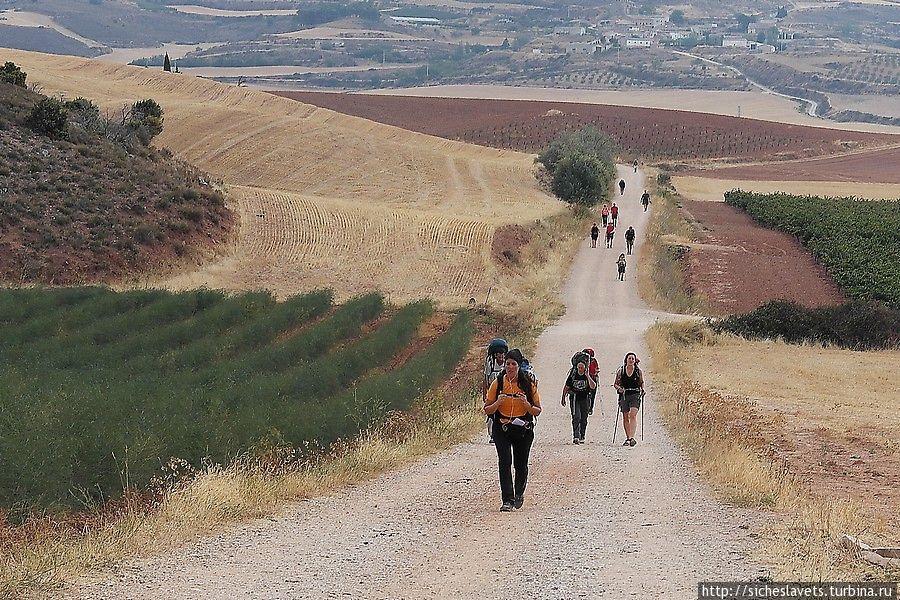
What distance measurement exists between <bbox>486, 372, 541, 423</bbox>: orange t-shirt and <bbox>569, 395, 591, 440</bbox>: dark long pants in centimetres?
574

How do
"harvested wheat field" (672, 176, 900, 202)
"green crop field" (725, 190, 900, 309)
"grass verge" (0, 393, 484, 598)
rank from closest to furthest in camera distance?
"grass verge" (0, 393, 484, 598), "green crop field" (725, 190, 900, 309), "harvested wheat field" (672, 176, 900, 202)

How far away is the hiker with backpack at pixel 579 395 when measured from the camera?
674 inches

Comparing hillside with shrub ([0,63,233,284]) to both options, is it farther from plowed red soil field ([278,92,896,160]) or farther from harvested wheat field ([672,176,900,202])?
plowed red soil field ([278,92,896,160])

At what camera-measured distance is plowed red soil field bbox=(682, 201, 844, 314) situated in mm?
40156

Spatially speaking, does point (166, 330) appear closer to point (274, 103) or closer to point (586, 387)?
point (586, 387)

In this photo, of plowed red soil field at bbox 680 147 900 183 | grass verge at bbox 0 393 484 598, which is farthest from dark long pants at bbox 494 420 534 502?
plowed red soil field at bbox 680 147 900 183

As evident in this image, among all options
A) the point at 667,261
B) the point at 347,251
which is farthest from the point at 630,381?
the point at 667,261

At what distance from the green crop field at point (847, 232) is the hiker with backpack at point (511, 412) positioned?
98.4ft

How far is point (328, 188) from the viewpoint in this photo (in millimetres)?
58406

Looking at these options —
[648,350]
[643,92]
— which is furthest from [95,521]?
[643,92]

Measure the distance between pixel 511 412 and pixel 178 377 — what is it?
8417mm

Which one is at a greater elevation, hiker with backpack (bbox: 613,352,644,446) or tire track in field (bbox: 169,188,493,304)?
hiker with backpack (bbox: 613,352,644,446)

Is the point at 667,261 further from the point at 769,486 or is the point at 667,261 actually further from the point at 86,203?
the point at 769,486

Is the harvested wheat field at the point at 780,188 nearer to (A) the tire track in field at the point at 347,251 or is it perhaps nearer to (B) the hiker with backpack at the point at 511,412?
(A) the tire track in field at the point at 347,251
